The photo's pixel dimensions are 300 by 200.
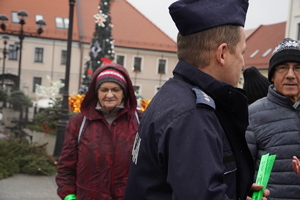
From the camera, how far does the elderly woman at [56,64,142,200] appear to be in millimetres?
3541

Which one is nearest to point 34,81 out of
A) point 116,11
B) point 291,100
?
point 116,11

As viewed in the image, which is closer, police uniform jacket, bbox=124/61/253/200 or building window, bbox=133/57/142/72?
police uniform jacket, bbox=124/61/253/200

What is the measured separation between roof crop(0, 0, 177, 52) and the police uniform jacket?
5140 cm

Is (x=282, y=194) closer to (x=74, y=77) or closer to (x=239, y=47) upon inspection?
(x=239, y=47)

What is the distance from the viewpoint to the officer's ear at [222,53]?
5.88ft

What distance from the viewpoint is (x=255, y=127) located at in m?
3.37

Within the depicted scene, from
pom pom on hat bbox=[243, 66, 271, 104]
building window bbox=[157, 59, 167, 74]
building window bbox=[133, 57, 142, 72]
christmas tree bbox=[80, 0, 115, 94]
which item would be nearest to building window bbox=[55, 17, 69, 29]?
building window bbox=[133, 57, 142, 72]

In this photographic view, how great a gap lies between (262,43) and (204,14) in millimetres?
57021

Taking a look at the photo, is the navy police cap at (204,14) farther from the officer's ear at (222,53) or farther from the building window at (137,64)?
the building window at (137,64)

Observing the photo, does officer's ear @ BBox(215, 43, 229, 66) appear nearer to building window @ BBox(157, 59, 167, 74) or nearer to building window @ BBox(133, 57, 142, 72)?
building window @ BBox(133, 57, 142, 72)

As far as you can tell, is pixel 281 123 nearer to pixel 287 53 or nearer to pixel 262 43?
pixel 287 53

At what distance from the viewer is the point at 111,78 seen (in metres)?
3.93

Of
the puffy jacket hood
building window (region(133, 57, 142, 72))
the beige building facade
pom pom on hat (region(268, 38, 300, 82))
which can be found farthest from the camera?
building window (region(133, 57, 142, 72))

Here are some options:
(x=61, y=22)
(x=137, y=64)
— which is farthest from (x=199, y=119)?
(x=137, y=64)
